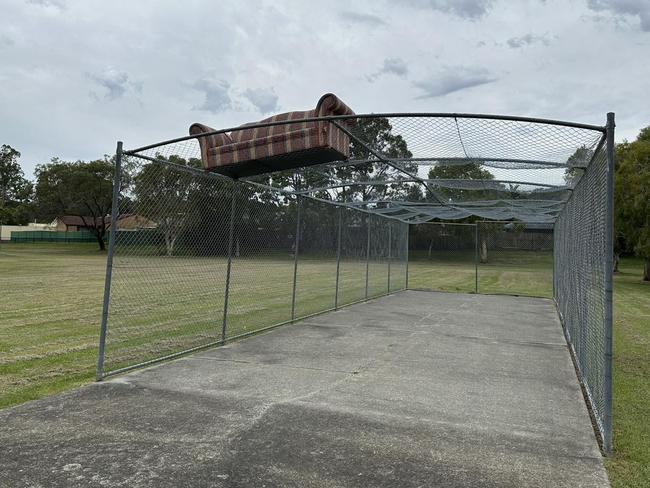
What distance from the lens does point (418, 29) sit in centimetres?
734

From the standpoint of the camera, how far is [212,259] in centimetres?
643

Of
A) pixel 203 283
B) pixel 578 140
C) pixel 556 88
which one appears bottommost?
pixel 203 283

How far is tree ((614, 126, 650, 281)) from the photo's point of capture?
18.5 m

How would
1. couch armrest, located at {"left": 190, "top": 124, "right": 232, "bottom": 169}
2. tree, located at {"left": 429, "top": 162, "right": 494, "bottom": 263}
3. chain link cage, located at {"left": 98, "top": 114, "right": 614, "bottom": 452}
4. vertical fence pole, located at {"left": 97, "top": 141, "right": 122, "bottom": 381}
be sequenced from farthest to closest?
tree, located at {"left": 429, "top": 162, "right": 494, "bottom": 263} → couch armrest, located at {"left": 190, "top": 124, "right": 232, "bottom": 169} → vertical fence pole, located at {"left": 97, "top": 141, "right": 122, "bottom": 381} → chain link cage, located at {"left": 98, "top": 114, "right": 614, "bottom": 452}

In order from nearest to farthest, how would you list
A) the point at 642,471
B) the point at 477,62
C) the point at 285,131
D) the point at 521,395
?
the point at 642,471 → the point at 521,395 → the point at 285,131 → the point at 477,62

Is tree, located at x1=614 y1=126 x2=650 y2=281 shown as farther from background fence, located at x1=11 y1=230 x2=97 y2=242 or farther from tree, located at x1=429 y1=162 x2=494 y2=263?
background fence, located at x1=11 y1=230 x2=97 y2=242

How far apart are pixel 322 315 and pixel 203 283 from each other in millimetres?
2829

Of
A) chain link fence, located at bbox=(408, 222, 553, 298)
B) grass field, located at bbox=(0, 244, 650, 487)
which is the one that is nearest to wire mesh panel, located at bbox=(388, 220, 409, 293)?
grass field, located at bbox=(0, 244, 650, 487)

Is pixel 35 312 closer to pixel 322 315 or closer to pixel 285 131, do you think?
pixel 322 315

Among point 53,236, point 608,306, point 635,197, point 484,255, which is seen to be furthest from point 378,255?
point 53,236

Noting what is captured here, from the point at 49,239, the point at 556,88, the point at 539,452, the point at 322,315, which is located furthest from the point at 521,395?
the point at 49,239

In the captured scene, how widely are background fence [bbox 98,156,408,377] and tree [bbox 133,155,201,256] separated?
12mm

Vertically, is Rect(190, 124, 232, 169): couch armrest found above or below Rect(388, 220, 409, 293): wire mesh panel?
above

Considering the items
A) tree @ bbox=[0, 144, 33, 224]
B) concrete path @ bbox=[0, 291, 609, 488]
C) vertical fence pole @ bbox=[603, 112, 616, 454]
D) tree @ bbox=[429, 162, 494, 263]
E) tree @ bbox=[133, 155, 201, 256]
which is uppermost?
tree @ bbox=[0, 144, 33, 224]
